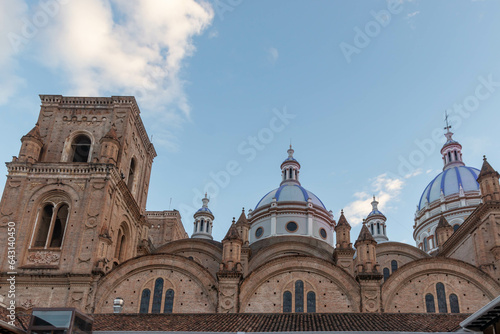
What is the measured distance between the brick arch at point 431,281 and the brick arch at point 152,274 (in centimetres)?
1194

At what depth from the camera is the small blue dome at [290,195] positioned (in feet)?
181

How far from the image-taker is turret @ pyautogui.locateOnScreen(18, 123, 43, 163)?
Answer: 40.0 m

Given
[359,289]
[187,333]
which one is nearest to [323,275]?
[359,289]

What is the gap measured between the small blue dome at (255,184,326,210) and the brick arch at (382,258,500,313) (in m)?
19.6

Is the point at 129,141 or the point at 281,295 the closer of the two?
the point at 281,295

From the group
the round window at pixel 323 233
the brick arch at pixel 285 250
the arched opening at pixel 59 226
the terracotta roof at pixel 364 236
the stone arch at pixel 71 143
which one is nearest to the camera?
the terracotta roof at pixel 364 236

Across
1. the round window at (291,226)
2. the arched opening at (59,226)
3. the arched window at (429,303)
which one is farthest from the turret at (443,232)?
the arched opening at (59,226)

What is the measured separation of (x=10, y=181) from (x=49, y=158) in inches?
136

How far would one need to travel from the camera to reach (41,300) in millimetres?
35188

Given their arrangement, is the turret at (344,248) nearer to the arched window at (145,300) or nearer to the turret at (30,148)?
the arched window at (145,300)

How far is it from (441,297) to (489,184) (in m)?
9.18

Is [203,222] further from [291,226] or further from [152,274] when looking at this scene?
[152,274]

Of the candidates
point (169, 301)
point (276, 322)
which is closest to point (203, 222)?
point (169, 301)

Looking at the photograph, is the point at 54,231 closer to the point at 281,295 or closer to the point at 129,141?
the point at 129,141
